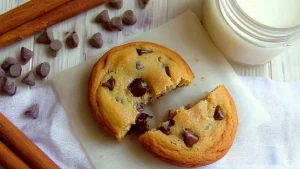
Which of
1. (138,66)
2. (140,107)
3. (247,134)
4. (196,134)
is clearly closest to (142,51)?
(138,66)

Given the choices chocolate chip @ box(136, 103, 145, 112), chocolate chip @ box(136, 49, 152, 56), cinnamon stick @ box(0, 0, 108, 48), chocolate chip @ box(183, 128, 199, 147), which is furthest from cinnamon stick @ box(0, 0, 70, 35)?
chocolate chip @ box(183, 128, 199, 147)

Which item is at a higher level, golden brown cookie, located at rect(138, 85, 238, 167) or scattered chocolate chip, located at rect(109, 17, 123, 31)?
scattered chocolate chip, located at rect(109, 17, 123, 31)

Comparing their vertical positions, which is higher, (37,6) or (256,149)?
(37,6)

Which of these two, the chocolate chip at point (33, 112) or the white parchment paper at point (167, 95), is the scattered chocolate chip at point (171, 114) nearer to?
the white parchment paper at point (167, 95)

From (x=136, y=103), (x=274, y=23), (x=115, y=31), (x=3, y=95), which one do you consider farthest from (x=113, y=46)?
(x=274, y=23)

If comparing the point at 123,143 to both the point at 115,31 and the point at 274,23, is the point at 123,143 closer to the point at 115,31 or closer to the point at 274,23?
the point at 115,31

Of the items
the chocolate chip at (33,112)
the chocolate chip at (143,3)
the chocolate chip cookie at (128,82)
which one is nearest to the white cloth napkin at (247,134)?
the chocolate chip at (33,112)

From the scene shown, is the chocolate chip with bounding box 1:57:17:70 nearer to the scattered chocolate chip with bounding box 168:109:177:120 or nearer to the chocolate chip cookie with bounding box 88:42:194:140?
the chocolate chip cookie with bounding box 88:42:194:140
